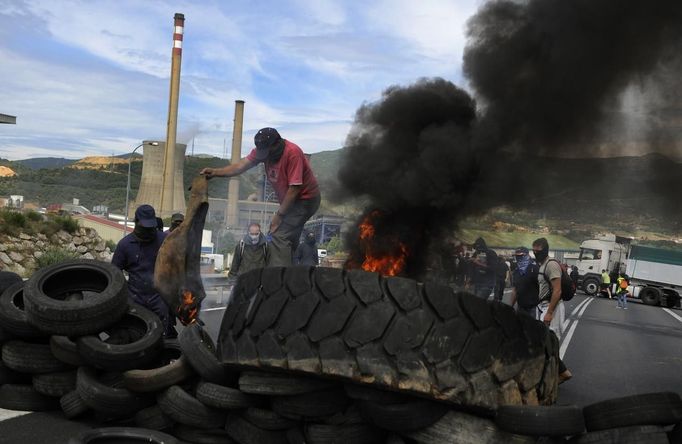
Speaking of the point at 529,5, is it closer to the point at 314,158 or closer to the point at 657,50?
the point at 657,50

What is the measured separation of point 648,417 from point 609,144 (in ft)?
11.3

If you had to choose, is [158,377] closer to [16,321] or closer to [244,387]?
[244,387]

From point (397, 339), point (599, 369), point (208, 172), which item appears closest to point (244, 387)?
point (397, 339)

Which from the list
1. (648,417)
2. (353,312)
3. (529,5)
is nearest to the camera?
(648,417)

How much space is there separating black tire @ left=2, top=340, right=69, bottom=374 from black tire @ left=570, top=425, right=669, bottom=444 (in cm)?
345

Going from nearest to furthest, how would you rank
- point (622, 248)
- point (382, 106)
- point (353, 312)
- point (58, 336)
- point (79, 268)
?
point (353, 312)
point (58, 336)
point (79, 268)
point (382, 106)
point (622, 248)

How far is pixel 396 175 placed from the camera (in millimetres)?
6727

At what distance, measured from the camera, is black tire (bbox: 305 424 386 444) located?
3.83 metres

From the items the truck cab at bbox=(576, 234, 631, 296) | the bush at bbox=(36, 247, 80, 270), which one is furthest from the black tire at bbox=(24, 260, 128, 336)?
the truck cab at bbox=(576, 234, 631, 296)

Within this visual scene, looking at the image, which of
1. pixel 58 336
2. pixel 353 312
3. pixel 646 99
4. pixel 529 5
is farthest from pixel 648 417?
pixel 529 5

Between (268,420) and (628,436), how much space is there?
6.34 ft

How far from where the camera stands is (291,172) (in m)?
5.89

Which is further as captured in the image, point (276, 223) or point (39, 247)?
point (39, 247)

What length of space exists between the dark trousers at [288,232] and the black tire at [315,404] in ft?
7.37
